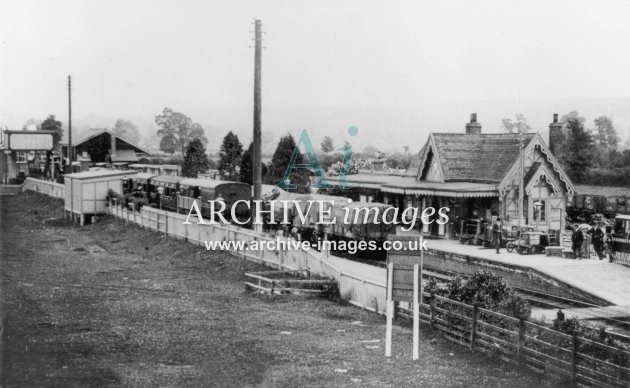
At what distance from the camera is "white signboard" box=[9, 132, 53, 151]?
77000 mm

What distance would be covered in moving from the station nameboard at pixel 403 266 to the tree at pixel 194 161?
48704 mm

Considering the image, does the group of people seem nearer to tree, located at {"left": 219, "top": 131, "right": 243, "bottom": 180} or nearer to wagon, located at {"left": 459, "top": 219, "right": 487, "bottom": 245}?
wagon, located at {"left": 459, "top": 219, "right": 487, "bottom": 245}

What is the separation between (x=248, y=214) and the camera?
36.9 metres

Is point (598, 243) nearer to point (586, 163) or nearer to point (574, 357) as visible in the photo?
point (574, 357)

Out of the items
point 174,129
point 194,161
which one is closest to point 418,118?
point 174,129

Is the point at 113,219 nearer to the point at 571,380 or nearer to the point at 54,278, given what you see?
the point at 54,278

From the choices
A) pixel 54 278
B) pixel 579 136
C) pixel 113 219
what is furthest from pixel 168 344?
pixel 579 136

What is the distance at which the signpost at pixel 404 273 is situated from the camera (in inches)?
514

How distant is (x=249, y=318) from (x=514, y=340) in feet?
21.2

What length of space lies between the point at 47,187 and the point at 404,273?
49030 millimetres

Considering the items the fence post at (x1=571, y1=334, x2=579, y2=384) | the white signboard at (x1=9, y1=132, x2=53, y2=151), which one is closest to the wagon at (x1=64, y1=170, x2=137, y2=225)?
the fence post at (x1=571, y1=334, x2=579, y2=384)

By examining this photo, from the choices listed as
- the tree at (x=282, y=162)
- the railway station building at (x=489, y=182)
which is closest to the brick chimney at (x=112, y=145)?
the tree at (x=282, y=162)

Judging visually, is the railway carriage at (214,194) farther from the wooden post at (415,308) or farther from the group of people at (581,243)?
the wooden post at (415,308)

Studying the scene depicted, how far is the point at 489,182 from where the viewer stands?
34781mm
